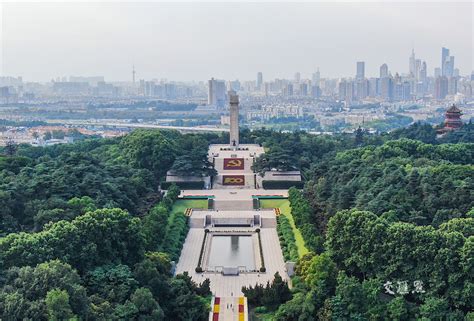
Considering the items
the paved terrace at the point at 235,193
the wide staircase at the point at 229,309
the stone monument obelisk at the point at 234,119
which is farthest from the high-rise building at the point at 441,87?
the wide staircase at the point at 229,309

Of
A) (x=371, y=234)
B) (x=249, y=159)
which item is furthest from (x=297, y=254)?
(x=249, y=159)

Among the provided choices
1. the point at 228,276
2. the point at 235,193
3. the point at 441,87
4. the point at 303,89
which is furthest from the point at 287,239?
the point at 303,89

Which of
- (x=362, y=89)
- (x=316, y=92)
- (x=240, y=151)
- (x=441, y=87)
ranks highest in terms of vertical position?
(x=441, y=87)

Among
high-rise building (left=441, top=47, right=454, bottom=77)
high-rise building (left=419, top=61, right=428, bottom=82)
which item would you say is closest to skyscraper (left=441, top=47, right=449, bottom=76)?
high-rise building (left=441, top=47, right=454, bottom=77)

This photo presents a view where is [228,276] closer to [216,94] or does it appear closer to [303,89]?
[216,94]

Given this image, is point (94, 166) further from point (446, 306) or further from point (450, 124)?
point (450, 124)

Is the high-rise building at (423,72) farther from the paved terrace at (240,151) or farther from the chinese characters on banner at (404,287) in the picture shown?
the chinese characters on banner at (404,287)
